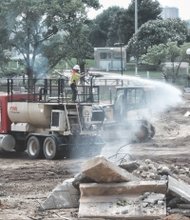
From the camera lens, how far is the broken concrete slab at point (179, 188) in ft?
37.9

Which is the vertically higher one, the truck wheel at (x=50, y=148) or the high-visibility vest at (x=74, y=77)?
the high-visibility vest at (x=74, y=77)

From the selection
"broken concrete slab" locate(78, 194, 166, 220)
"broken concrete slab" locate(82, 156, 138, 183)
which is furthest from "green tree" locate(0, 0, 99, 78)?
"broken concrete slab" locate(78, 194, 166, 220)

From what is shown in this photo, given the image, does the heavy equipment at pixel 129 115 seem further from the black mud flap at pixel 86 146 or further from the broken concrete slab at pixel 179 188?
the broken concrete slab at pixel 179 188

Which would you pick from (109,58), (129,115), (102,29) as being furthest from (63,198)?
(102,29)

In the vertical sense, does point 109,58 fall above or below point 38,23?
below

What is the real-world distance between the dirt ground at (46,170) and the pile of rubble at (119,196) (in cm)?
32

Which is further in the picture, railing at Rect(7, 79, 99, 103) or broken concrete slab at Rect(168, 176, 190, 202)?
railing at Rect(7, 79, 99, 103)

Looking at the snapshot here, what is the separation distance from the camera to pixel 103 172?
1175 cm

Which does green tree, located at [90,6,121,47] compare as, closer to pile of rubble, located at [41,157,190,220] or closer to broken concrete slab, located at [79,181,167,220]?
pile of rubble, located at [41,157,190,220]

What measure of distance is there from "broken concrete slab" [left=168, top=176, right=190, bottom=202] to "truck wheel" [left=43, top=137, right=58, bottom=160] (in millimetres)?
9264

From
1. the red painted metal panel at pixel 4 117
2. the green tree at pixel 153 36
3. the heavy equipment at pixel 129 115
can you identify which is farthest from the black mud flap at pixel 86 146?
the green tree at pixel 153 36

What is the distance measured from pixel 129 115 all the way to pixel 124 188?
14.0 m

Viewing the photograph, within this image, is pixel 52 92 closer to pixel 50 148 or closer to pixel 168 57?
pixel 50 148

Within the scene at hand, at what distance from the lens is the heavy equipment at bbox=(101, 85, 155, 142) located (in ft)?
81.5
